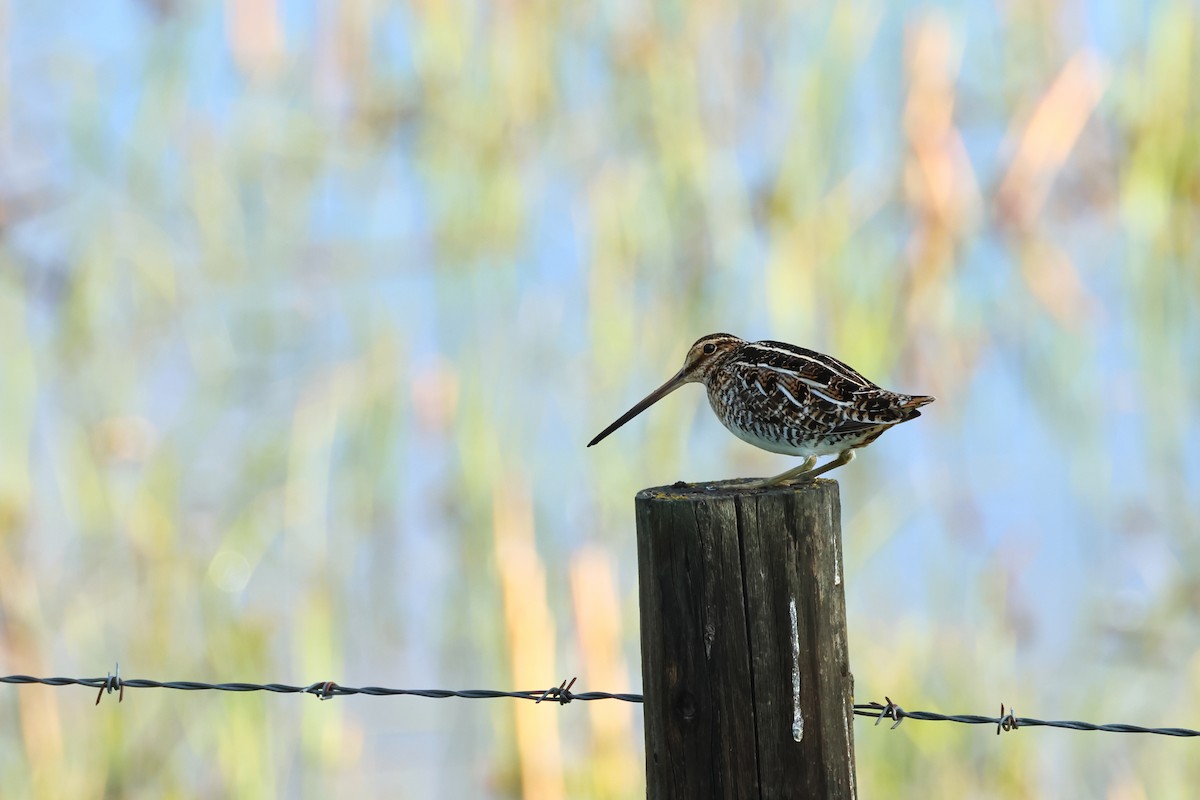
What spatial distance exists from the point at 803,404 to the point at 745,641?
66 cm

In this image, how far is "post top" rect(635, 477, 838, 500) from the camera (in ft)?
7.43

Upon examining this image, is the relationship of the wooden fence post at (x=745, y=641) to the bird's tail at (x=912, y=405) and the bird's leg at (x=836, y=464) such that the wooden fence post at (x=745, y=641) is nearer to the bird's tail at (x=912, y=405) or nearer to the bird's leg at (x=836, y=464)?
the bird's tail at (x=912, y=405)

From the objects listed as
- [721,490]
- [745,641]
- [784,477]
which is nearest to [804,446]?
[784,477]

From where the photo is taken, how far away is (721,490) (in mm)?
2438

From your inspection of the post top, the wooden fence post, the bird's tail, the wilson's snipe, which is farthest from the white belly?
the wooden fence post

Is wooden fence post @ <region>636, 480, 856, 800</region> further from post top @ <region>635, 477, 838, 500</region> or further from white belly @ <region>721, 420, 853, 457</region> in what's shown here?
white belly @ <region>721, 420, 853, 457</region>

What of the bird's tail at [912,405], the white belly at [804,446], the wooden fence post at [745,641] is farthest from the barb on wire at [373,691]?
the bird's tail at [912,405]

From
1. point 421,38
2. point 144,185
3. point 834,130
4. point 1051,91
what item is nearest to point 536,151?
point 421,38

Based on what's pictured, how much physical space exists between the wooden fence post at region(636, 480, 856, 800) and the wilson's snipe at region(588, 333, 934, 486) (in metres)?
0.30

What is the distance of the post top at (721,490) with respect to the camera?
7.43 ft

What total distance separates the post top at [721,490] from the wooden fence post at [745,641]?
1cm

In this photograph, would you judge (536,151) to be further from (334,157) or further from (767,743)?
(767,743)

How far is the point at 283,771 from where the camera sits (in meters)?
4.43

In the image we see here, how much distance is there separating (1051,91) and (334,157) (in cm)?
248
